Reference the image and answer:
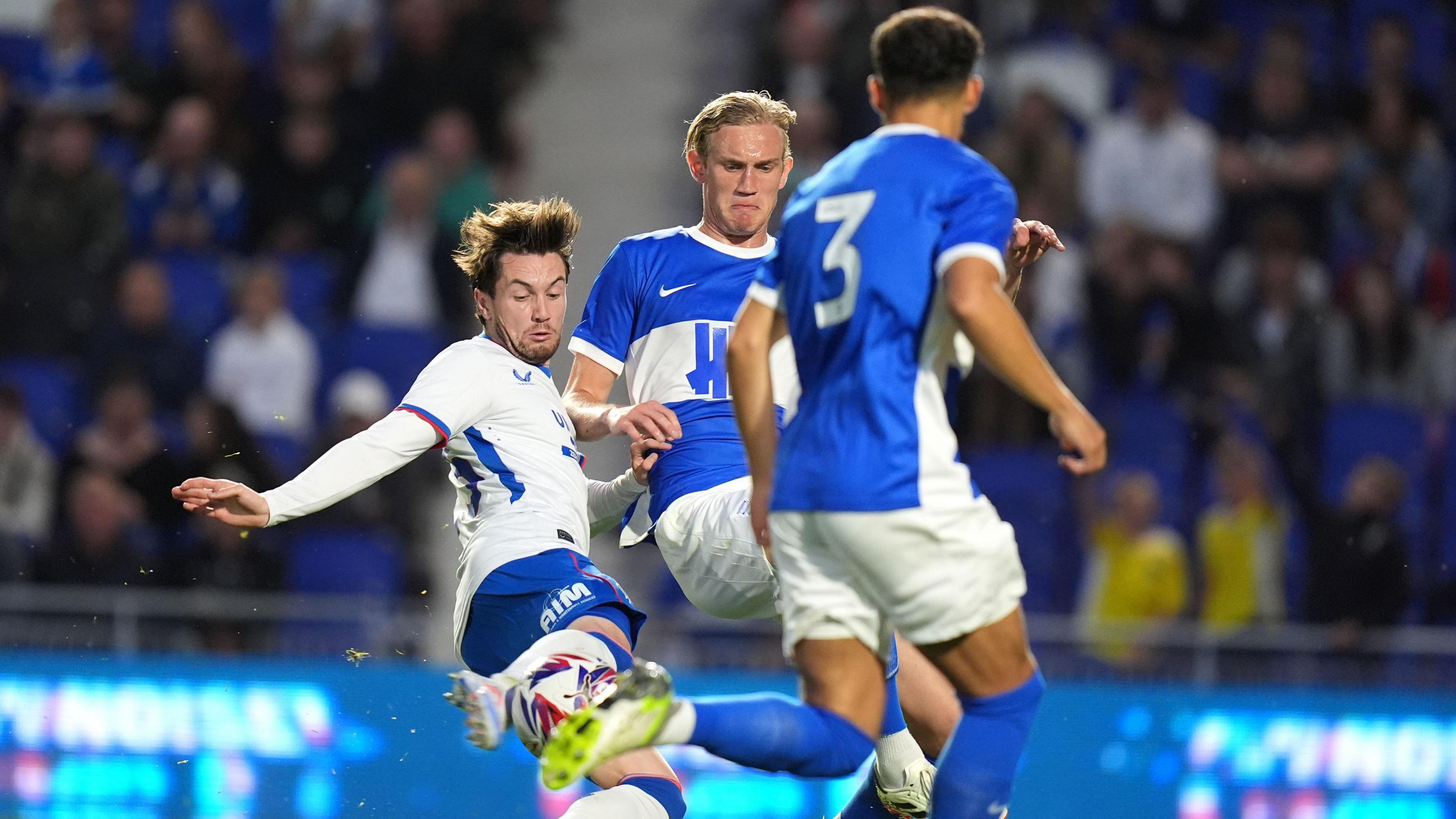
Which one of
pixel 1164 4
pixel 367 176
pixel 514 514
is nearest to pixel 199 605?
pixel 367 176

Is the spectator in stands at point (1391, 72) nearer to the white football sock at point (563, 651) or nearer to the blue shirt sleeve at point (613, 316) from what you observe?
the blue shirt sleeve at point (613, 316)

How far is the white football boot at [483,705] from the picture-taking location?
3.90 meters

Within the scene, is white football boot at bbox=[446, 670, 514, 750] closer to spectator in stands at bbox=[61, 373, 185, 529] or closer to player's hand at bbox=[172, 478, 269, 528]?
player's hand at bbox=[172, 478, 269, 528]

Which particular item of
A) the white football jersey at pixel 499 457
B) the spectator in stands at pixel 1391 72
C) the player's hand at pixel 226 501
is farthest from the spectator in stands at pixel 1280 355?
the player's hand at pixel 226 501

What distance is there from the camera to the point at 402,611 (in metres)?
8.85

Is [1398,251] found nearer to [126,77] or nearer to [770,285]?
[770,285]

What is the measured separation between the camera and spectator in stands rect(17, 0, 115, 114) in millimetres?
11469

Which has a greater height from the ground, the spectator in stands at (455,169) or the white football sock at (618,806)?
the spectator in stands at (455,169)

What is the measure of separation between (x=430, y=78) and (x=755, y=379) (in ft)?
27.2

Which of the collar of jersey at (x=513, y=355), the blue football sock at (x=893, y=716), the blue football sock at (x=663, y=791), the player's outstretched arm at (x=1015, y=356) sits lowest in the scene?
the blue football sock at (x=663, y=791)

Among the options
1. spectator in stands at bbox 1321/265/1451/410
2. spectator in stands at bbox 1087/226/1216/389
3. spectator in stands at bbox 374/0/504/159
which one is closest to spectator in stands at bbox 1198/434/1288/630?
spectator in stands at bbox 1087/226/1216/389

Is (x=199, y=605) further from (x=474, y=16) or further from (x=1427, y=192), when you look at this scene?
(x=1427, y=192)

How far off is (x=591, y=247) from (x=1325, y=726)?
5.94 meters

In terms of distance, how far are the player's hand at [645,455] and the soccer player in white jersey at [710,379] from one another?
0.11ft
